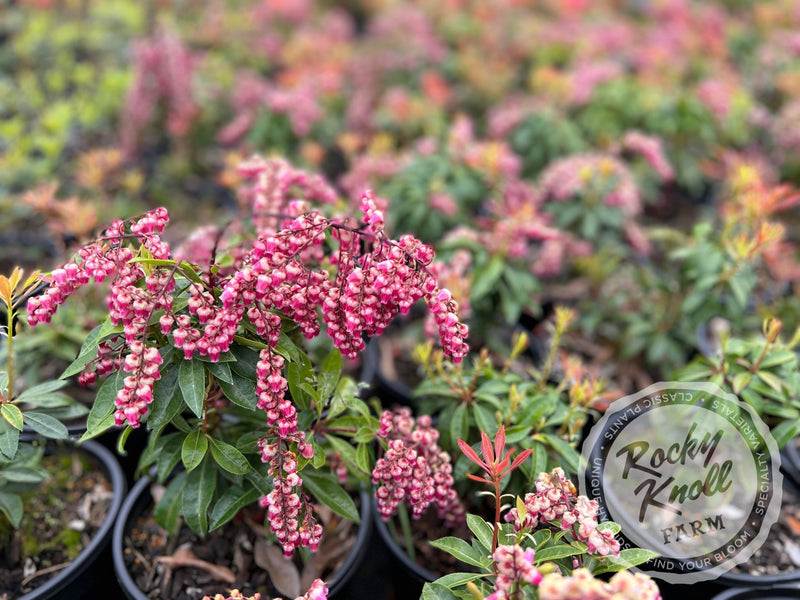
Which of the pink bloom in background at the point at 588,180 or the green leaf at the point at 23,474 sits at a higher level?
the pink bloom in background at the point at 588,180

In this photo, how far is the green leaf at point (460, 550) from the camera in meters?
1.42

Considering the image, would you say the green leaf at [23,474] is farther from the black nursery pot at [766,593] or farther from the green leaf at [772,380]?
the green leaf at [772,380]

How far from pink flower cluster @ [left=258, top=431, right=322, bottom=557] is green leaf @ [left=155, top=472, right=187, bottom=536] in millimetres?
432

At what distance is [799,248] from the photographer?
145 inches

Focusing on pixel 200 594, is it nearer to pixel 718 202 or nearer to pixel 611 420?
pixel 611 420

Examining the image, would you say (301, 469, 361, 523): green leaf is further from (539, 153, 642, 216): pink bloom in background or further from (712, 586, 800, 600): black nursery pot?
(539, 153, 642, 216): pink bloom in background

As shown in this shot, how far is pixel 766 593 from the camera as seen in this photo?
Result: 187 centimetres

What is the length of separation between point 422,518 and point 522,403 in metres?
0.56

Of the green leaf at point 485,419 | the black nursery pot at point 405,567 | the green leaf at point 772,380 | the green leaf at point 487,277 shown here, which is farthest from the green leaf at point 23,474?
the green leaf at point 772,380

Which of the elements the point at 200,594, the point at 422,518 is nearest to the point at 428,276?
the point at 422,518

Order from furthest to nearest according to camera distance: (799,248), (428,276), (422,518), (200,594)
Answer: (799,248) → (422,518) → (200,594) → (428,276)

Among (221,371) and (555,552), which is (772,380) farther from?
(221,371)

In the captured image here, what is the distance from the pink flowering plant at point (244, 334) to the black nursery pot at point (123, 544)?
0.22 m

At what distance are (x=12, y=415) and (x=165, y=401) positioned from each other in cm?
40
